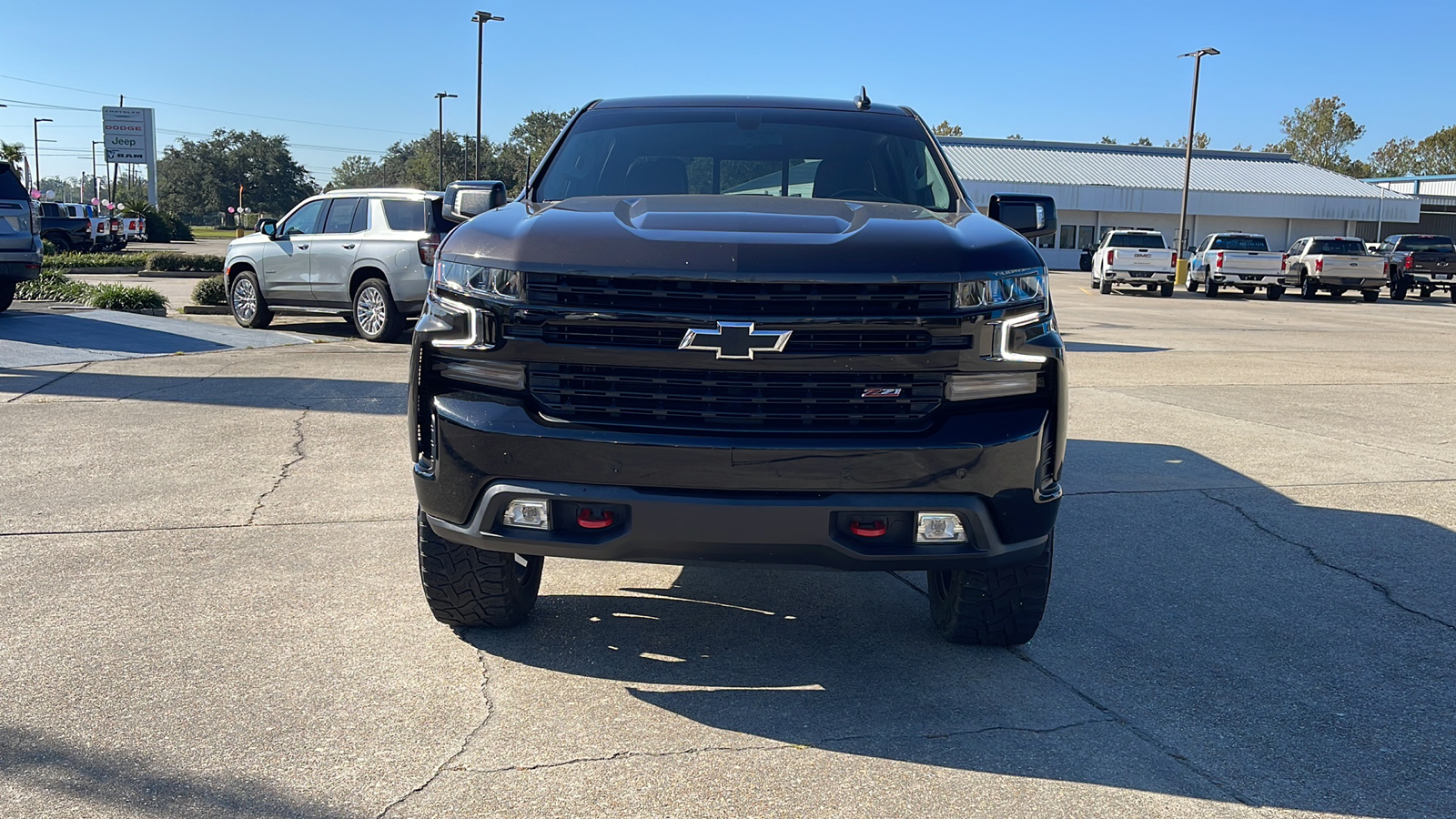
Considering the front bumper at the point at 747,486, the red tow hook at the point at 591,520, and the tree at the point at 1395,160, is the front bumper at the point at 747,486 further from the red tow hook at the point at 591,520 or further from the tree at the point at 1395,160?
the tree at the point at 1395,160

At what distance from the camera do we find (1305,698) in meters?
3.71

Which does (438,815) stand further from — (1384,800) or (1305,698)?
(1305,698)

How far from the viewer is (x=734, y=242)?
11.1 feet

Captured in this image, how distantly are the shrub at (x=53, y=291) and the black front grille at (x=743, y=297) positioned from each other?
53.5 ft

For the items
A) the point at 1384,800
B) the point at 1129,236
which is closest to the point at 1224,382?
the point at 1384,800

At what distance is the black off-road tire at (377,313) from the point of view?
14.0m

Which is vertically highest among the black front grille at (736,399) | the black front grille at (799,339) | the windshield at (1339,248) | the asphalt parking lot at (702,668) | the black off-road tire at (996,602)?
the windshield at (1339,248)

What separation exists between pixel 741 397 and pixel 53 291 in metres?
A: 17.9

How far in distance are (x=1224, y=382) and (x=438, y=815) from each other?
10811 millimetres

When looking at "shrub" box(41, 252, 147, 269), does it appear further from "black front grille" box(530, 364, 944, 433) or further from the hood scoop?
"black front grille" box(530, 364, 944, 433)

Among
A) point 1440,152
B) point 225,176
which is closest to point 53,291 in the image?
point 225,176

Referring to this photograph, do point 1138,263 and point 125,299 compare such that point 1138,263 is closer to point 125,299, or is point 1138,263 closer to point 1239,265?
point 1239,265

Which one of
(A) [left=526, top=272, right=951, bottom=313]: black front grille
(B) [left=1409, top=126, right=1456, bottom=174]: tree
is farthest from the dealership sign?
(B) [left=1409, top=126, right=1456, bottom=174]: tree

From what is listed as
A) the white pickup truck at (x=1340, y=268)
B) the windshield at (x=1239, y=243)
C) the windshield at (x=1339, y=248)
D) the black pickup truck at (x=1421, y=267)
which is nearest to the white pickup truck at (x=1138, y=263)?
the windshield at (x=1239, y=243)
